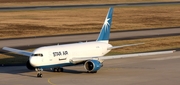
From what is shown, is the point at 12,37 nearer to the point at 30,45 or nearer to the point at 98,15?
the point at 30,45

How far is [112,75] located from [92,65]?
2.42 m

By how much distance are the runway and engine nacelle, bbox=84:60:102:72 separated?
663 mm

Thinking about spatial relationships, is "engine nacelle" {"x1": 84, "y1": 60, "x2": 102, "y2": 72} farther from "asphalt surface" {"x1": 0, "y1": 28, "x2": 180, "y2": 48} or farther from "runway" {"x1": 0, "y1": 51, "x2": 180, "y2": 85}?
"asphalt surface" {"x1": 0, "y1": 28, "x2": 180, "y2": 48}

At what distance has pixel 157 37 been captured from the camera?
8538cm

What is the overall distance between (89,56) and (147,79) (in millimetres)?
7485

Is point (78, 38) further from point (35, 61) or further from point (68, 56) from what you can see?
point (35, 61)

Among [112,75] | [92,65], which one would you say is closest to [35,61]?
[92,65]

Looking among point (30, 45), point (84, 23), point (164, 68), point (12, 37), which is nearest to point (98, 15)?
point (84, 23)

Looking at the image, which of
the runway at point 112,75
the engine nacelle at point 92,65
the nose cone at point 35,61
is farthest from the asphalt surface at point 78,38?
the nose cone at point 35,61

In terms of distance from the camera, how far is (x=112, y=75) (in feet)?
167

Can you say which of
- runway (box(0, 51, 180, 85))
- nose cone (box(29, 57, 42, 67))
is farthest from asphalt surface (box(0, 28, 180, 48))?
nose cone (box(29, 57, 42, 67))

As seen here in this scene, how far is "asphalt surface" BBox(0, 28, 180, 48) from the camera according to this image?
77500mm

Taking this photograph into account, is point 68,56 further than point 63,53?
Yes

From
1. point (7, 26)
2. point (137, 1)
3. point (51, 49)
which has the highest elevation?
point (137, 1)
